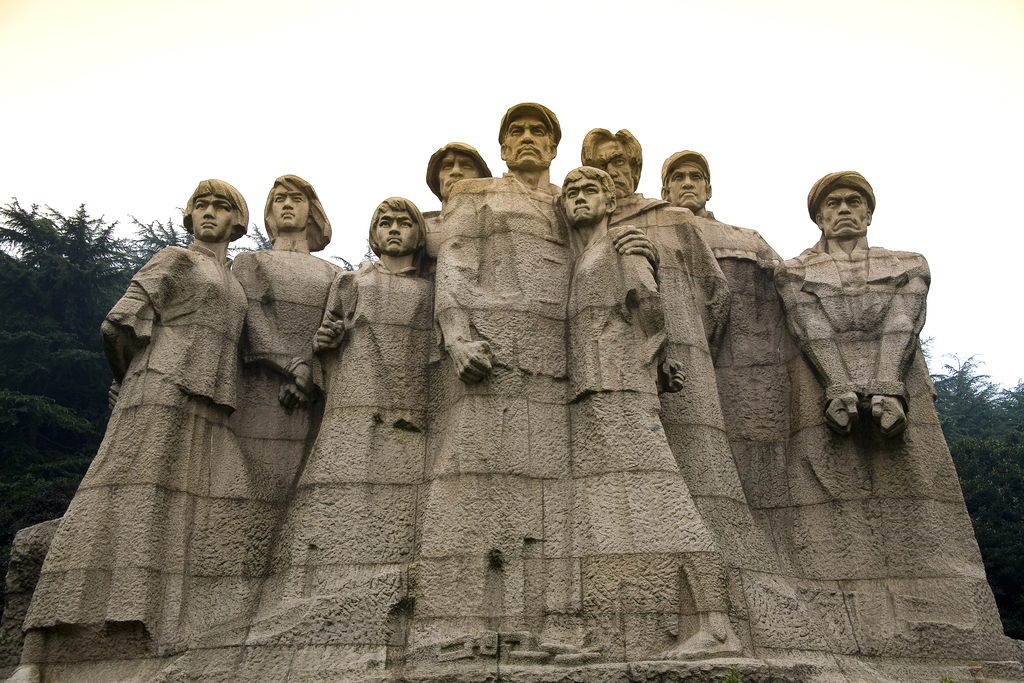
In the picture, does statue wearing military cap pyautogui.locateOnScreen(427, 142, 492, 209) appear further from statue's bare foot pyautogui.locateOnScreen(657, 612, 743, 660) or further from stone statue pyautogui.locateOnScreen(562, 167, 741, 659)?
statue's bare foot pyautogui.locateOnScreen(657, 612, 743, 660)

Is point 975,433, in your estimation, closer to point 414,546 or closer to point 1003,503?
point 1003,503

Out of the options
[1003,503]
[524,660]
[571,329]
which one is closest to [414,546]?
[524,660]

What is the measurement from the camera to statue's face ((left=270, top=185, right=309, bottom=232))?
9602 mm

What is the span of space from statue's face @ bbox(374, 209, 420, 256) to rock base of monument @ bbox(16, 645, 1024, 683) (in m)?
3.66

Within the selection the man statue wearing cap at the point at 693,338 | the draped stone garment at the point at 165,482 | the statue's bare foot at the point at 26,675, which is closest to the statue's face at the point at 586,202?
the man statue wearing cap at the point at 693,338

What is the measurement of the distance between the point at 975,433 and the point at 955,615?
1989cm

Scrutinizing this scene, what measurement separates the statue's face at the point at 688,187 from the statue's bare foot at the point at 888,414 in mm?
3146

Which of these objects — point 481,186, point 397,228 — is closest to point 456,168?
point 481,186

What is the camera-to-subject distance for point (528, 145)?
9.47 metres

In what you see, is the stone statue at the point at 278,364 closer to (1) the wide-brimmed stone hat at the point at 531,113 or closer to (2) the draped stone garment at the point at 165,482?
(2) the draped stone garment at the point at 165,482

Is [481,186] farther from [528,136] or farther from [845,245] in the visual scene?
[845,245]

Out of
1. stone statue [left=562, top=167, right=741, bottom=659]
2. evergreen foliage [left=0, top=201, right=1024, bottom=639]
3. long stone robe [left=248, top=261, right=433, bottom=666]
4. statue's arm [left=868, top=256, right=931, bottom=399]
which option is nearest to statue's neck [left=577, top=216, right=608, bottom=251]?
stone statue [left=562, top=167, right=741, bottom=659]

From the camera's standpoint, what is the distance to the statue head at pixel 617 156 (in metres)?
9.95

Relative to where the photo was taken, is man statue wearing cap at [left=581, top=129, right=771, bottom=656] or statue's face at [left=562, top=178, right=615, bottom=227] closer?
man statue wearing cap at [left=581, top=129, right=771, bottom=656]
